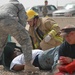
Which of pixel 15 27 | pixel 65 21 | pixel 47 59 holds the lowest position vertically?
pixel 65 21

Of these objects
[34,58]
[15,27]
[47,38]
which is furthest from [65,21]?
[15,27]

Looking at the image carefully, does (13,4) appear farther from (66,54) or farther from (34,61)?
(66,54)

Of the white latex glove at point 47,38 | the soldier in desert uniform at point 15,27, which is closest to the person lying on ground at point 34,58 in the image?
the soldier in desert uniform at point 15,27

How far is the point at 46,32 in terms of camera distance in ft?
21.4

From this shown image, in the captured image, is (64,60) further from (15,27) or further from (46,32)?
(46,32)

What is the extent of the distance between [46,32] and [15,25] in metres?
1.38

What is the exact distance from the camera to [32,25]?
21.3 feet

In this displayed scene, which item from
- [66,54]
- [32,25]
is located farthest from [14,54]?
[66,54]

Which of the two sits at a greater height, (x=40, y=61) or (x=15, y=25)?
(x=15, y=25)

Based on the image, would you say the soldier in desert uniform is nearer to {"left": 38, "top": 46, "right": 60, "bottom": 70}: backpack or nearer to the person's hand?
{"left": 38, "top": 46, "right": 60, "bottom": 70}: backpack

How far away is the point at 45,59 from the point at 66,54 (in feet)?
3.59

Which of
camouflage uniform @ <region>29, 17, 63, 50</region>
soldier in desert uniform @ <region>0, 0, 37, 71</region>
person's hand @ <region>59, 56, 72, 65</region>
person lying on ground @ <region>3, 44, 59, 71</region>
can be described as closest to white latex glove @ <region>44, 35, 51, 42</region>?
camouflage uniform @ <region>29, 17, 63, 50</region>

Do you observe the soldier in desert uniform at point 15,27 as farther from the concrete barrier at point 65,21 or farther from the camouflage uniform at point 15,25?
the concrete barrier at point 65,21

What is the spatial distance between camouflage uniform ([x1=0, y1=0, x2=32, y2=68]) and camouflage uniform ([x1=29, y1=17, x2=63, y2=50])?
2.99ft
